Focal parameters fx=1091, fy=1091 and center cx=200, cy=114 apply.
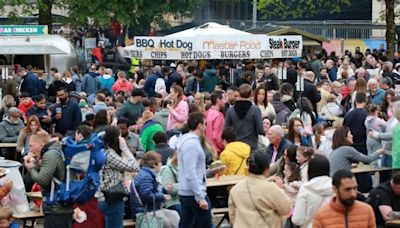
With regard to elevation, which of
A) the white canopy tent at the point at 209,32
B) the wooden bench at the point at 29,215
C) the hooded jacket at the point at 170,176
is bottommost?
the wooden bench at the point at 29,215

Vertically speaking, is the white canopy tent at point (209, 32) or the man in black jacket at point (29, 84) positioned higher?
the white canopy tent at point (209, 32)

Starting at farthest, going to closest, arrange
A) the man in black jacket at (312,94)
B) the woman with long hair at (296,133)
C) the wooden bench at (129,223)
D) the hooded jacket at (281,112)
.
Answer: the man in black jacket at (312,94) → the hooded jacket at (281,112) → the woman with long hair at (296,133) → the wooden bench at (129,223)

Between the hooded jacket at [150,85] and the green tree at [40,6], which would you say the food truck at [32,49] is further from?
the hooded jacket at [150,85]

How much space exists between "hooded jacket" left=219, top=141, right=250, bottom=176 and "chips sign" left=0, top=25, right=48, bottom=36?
59.0 feet

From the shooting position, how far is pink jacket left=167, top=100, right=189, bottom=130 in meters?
17.5

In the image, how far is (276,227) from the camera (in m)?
10.2

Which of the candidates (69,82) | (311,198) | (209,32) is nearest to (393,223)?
(311,198)

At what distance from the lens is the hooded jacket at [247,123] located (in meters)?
15.5

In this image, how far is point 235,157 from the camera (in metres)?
14.4

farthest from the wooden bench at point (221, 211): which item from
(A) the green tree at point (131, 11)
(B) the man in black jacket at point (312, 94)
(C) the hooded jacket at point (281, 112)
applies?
(A) the green tree at point (131, 11)

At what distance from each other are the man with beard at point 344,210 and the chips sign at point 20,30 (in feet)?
75.5

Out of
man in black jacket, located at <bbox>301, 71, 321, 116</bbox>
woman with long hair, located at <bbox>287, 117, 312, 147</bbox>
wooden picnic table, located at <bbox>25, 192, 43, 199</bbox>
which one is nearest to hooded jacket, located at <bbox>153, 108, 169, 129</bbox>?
woman with long hair, located at <bbox>287, 117, 312, 147</bbox>

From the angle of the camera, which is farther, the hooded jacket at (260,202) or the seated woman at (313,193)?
the seated woman at (313,193)

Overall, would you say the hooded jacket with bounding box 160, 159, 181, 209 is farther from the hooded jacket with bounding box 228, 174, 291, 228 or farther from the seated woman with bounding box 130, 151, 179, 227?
the hooded jacket with bounding box 228, 174, 291, 228
